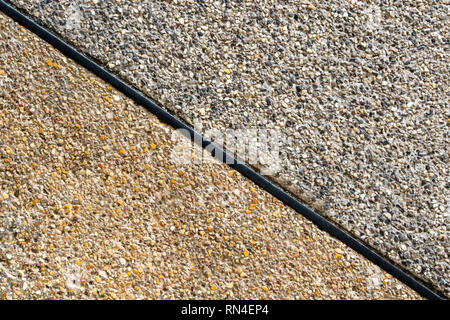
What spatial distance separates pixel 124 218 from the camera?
250cm

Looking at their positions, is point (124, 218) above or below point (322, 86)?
below

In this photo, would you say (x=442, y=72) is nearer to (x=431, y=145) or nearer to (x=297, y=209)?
(x=431, y=145)

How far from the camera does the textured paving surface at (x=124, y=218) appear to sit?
2.46 metres

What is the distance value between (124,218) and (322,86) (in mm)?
1321

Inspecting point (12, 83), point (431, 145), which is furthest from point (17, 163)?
point (431, 145)

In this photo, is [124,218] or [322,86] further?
[322,86]

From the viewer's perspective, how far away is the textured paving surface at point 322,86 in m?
2.56

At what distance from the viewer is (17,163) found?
2506 mm

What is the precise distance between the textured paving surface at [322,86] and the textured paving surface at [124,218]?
0.64ft

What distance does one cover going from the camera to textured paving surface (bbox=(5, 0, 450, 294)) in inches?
101

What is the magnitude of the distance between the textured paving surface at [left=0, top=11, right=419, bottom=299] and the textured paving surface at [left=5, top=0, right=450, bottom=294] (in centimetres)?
19

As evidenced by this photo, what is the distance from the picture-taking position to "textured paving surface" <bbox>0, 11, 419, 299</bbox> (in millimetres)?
2465
